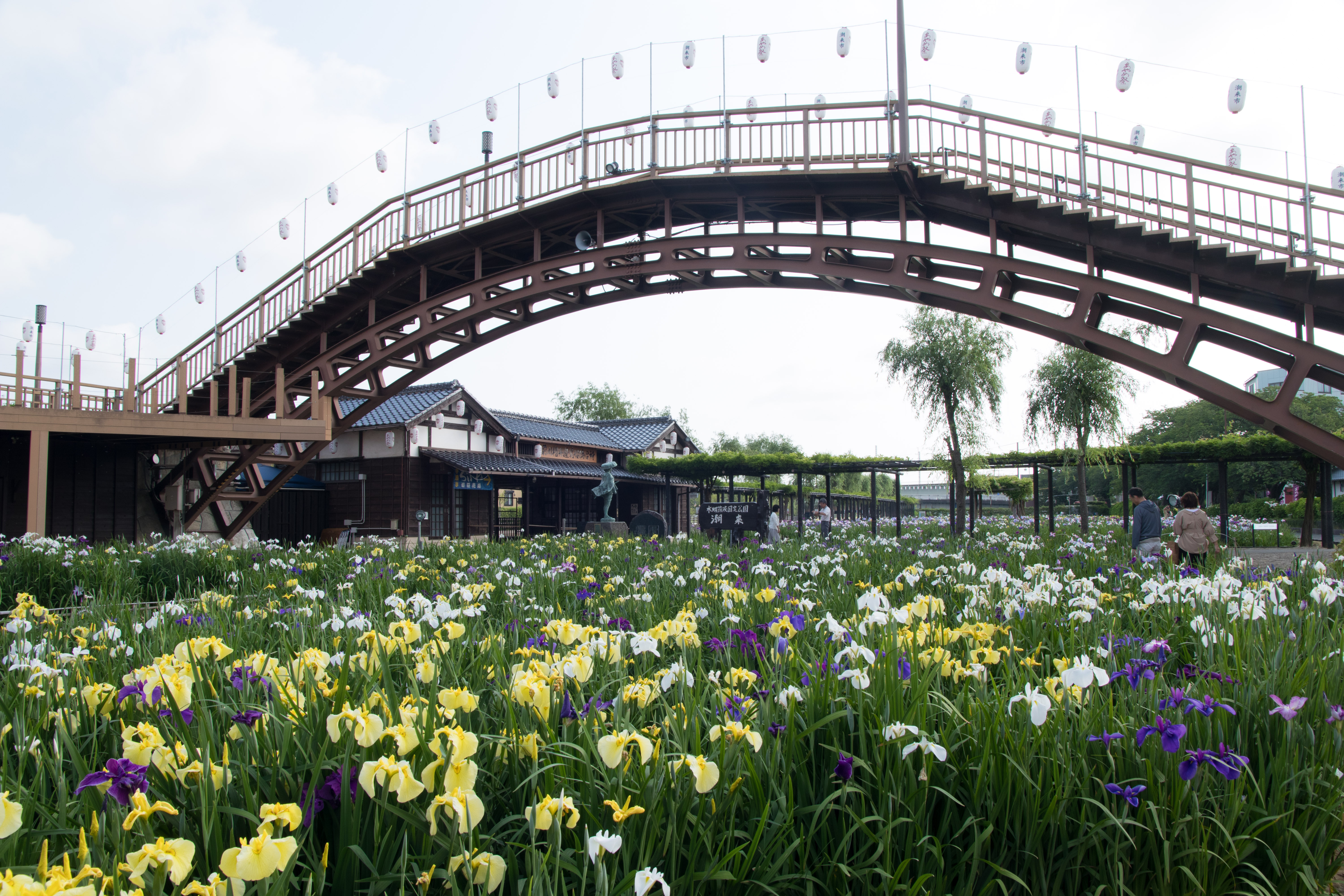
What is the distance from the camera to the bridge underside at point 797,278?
12.0 metres

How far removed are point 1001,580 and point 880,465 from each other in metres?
17.7

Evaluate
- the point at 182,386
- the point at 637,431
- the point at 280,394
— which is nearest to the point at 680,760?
the point at 280,394

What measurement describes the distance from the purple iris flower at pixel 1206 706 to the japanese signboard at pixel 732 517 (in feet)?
41.2

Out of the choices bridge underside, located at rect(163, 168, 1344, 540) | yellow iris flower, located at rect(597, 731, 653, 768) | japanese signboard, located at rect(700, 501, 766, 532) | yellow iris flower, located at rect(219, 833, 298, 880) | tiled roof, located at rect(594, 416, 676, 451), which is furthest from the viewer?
tiled roof, located at rect(594, 416, 676, 451)

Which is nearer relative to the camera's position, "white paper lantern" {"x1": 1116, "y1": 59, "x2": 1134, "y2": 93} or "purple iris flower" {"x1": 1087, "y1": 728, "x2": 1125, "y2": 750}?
"purple iris flower" {"x1": 1087, "y1": 728, "x2": 1125, "y2": 750}

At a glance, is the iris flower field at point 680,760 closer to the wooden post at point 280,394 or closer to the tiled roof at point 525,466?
the wooden post at point 280,394

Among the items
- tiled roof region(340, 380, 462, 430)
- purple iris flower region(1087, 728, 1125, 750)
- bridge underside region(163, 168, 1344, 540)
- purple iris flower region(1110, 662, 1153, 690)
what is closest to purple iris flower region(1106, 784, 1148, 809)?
purple iris flower region(1087, 728, 1125, 750)

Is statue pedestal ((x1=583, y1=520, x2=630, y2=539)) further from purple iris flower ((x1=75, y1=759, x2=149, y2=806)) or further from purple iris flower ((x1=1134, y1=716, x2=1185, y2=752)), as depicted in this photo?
purple iris flower ((x1=75, y1=759, x2=149, y2=806))

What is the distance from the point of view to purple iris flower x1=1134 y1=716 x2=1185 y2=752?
175cm

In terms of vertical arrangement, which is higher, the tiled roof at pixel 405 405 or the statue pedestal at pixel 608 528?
the tiled roof at pixel 405 405

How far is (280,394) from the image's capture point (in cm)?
1783

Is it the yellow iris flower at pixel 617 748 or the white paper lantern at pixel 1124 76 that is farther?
the white paper lantern at pixel 1124 76

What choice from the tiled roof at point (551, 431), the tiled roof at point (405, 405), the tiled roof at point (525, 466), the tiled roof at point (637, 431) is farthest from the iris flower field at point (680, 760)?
the tiled roof at point (637, 431)

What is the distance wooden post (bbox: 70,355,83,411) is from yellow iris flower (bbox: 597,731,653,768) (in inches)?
643
